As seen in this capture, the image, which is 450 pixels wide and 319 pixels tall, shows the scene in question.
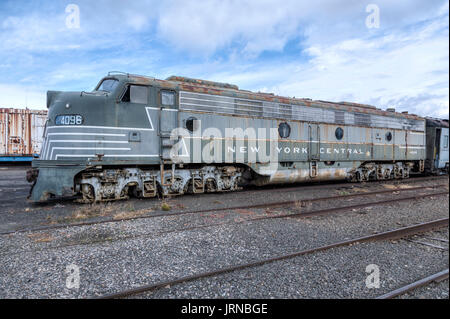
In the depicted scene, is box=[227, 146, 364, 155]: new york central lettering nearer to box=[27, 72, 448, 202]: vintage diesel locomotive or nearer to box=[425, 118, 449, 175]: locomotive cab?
box=[27, 72, 448, 202]: vintage diesel locomotive

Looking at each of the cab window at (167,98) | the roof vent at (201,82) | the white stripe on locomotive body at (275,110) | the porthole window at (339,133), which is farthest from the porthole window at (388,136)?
the cab window at (167,98)

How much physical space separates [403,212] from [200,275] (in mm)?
7565

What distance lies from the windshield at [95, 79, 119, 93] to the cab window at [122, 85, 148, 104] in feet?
1.47

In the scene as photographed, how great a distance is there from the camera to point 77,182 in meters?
8.97

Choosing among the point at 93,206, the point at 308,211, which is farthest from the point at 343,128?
the point at 93,206

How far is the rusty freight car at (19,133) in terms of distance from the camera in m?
20.5

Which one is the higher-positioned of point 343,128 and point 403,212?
point 343,128

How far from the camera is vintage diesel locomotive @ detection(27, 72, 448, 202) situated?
8656mm

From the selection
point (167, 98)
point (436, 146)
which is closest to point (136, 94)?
point (167, 98)

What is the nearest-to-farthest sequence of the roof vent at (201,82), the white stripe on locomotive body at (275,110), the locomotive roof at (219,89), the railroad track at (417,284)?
the railroad track at (417,284), the locomotive roof at (219,89), the white stripe on locomotive body at (275,110), the roof vent at (201,82)

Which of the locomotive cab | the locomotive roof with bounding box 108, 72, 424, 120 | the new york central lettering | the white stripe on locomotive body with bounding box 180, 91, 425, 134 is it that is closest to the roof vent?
the locomotive roof with bounding box 108, 72, 424, 120
